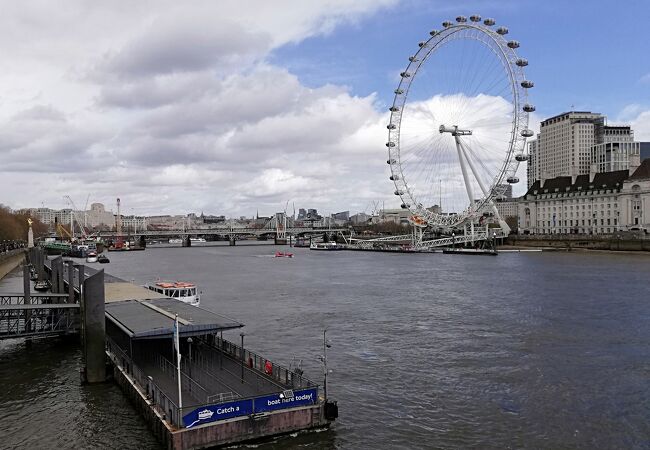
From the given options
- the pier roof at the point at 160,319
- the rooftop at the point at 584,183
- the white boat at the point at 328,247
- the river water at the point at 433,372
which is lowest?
the river water at the point at 433,372

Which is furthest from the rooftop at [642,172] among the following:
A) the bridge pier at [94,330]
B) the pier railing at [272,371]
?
the bridge pier at [94,330]

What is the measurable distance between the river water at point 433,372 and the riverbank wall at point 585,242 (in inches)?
2370

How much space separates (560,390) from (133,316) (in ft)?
58.5

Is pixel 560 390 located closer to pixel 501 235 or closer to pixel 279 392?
pixel 279 392

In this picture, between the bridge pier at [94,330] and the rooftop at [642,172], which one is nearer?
the bridge pier at [94,330]

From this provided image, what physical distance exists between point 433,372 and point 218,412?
40.2ft

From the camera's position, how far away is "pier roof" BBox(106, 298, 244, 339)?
21.2 metres

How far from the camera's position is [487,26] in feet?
279

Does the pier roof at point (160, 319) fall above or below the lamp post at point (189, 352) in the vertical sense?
above

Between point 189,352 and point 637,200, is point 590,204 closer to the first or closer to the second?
point 637,200

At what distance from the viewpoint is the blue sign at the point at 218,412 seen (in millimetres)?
16438

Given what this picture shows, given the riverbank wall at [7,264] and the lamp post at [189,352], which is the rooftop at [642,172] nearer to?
the riverbank wall at [7,264]

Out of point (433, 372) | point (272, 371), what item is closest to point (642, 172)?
point (433, 372)

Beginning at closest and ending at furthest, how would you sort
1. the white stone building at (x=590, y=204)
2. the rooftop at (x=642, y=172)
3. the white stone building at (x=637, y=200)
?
the white stone building at (x=637, y=200) < the rooftop at (x=642, y=172) < the white stone building at (x=590, y=204)
